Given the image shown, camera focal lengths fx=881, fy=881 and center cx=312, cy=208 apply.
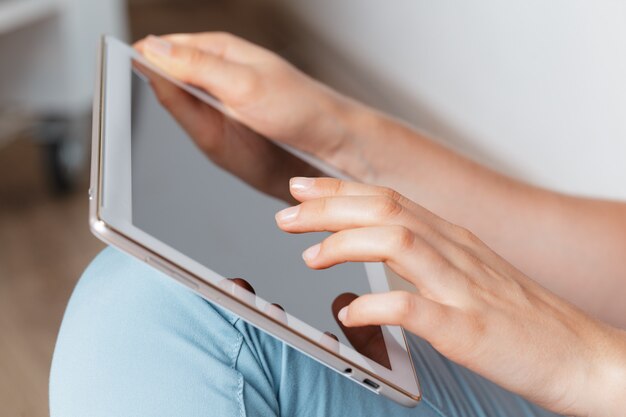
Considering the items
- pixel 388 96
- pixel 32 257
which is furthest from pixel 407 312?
pixel 388 96

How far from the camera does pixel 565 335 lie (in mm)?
543

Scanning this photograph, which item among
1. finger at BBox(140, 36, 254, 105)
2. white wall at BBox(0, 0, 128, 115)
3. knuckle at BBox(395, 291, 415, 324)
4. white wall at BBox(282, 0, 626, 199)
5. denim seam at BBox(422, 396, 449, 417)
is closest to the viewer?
knuckle at BBox(395, 291, 415, 324)

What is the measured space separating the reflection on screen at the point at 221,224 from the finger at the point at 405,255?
5 centimetres

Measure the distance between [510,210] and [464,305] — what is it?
0.31m

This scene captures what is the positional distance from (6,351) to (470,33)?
0.91 m

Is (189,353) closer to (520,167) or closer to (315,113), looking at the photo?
(315,113)

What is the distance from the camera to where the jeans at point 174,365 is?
20.9 inches

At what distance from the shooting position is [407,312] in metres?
0.49

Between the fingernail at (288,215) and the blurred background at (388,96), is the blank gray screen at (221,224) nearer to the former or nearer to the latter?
the fingernail at (288,215)

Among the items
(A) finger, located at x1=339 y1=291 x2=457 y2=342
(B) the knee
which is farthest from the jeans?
(A) finger, located at x1=339 y1=291 x2=457 y2=342

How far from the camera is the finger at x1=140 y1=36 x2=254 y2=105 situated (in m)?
0.77

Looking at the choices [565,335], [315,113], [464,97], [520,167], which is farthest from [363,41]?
[565,335]

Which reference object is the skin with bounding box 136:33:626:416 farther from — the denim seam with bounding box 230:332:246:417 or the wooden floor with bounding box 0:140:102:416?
the wooden floor with bounding box 0:140:102:416

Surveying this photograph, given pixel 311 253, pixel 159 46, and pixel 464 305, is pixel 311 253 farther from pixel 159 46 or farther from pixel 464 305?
pixel 159 46
